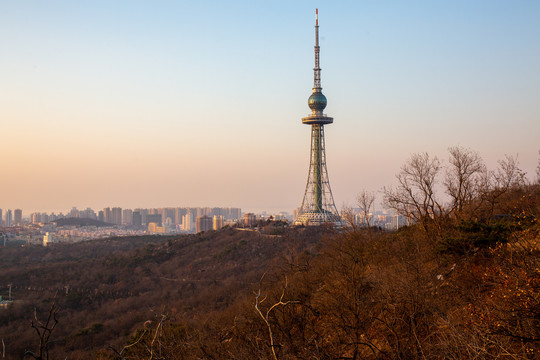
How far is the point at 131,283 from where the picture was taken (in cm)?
3806

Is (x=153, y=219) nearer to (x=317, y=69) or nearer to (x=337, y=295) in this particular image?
(x=317, y=69)

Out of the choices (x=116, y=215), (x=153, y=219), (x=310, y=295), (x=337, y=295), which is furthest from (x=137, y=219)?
(x=337, y=295)

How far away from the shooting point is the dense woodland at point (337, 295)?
7227mm

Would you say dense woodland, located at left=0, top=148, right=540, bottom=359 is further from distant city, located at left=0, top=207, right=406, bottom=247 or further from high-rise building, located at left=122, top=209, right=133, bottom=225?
high-rise building, located at left=122, top=209, right=133, bottom=225

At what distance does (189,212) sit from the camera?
16838cm

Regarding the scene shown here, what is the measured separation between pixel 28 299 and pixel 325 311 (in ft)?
89.3

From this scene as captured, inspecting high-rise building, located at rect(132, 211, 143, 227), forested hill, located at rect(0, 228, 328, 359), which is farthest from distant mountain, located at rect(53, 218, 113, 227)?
forested hill, located at rect(0, 228, 328, 359)

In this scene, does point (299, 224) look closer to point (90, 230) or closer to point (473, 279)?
point (473, 279)

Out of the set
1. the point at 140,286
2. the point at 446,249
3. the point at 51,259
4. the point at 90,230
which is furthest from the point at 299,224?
the point at 90,230

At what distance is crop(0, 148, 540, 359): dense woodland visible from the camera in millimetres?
7227

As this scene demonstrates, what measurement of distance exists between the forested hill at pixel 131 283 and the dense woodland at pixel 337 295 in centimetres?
17

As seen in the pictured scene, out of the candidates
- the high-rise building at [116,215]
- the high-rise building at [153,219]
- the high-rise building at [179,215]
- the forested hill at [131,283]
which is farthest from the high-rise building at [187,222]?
the forested hill at [131,283]

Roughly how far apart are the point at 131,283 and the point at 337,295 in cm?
2998

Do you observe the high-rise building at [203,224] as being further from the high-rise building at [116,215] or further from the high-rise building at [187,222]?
the high-rise building at [116,215]
